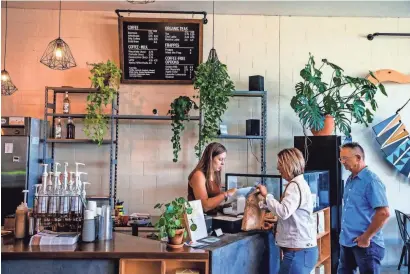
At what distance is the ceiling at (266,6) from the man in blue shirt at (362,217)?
220cm

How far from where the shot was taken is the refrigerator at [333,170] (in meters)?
3.86

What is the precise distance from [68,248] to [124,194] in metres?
2.55

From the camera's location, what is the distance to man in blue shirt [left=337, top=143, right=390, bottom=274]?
2.68 meters

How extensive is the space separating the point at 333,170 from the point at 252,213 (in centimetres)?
166

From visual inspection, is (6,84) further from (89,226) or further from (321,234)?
(321,234)

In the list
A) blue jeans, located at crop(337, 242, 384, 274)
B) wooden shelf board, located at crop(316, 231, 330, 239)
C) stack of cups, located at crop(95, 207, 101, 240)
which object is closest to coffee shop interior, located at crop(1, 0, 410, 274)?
wooden shelf board, located at crop(316, 231, 330, 239)

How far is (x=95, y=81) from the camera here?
399 cm

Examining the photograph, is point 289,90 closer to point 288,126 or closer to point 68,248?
point 288,126

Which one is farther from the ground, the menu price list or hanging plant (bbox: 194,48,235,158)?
the menu price list

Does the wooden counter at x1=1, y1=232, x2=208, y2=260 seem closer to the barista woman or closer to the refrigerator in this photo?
the barista woman

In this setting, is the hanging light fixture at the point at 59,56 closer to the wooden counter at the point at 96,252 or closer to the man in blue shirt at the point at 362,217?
the wooden counter at the point at 96,252

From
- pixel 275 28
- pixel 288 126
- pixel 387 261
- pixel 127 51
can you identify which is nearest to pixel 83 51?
pixel 127 51

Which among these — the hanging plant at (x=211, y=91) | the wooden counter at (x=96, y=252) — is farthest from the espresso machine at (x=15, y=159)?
the wooden counter at (x=96, y=252)

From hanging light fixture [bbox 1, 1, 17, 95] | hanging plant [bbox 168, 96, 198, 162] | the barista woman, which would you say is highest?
hanging light fixture [bbox 1, 1, 17, 95]
